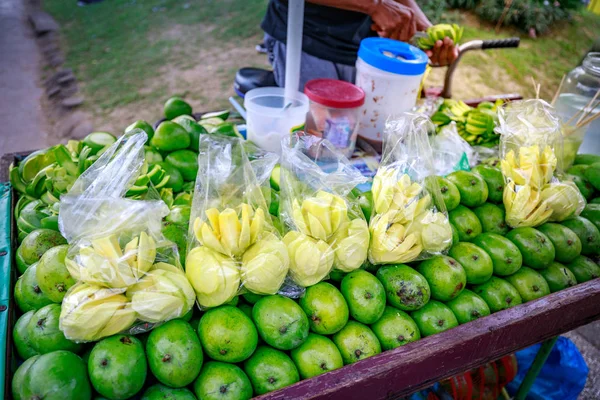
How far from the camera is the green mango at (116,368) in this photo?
109 cm

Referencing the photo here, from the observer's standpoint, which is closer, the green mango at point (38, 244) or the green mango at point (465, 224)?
the green mango at point (38, 244)

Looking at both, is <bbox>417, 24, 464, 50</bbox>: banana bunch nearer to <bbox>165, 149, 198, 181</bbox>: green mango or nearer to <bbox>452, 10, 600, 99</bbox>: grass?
<bbox>165, 149, 198, 181</bbox>: green mango

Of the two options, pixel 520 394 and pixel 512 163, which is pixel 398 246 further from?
pixel 520 394

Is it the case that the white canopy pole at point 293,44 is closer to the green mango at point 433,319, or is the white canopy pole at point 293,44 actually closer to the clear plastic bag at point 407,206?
the clear plastic bag at point 407,206

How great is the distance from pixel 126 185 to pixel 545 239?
1540mm

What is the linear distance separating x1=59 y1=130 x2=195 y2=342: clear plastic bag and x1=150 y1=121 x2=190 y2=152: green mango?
0.58m

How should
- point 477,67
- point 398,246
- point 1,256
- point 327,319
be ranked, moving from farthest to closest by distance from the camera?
point 477,67
point 1,256
point 398,246
point 327,319

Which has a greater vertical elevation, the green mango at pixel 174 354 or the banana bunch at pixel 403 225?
the banana bunch at pixel 403 225

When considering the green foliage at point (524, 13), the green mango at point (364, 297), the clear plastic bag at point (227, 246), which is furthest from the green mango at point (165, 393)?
the green foliage at point (524, 13)

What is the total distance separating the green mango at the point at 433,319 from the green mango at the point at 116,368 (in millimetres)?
855

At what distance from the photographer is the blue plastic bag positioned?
7.48ft

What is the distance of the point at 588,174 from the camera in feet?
7.00

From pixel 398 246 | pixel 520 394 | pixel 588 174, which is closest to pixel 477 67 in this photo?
pixel 588 174

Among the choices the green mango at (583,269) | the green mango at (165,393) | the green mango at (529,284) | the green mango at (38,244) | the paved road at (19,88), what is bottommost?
the paved road at (19,88)
